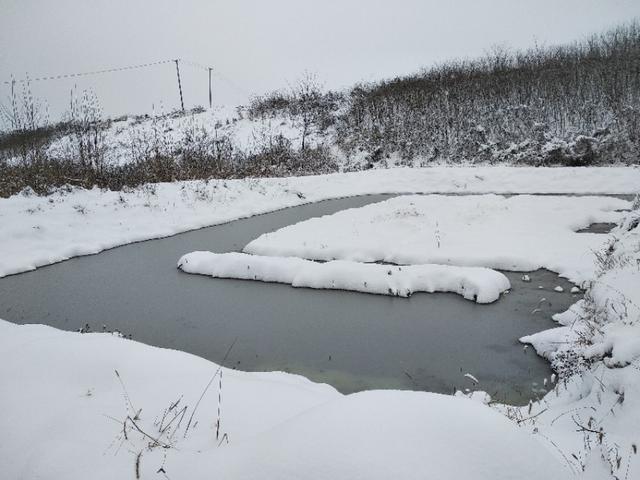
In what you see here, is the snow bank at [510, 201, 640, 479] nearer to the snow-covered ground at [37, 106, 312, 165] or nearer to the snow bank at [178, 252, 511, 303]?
the snow bank at [178, 252, 511, 303]

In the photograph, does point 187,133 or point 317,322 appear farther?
point 187,133

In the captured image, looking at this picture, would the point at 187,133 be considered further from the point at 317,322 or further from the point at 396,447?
the point at 396,447

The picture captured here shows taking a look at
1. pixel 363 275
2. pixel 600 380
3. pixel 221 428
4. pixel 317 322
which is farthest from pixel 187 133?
pixel 600 380

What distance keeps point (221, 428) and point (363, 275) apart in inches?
193

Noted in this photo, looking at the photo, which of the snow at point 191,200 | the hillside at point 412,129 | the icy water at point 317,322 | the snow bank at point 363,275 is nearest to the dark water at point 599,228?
the icy water at point 317,322

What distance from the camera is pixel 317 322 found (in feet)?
20.2

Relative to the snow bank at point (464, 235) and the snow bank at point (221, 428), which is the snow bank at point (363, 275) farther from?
the snow bank at point (221, 428)

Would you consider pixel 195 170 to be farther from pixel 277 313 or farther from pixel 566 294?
pixel 566 294

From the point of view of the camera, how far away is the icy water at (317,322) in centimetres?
475

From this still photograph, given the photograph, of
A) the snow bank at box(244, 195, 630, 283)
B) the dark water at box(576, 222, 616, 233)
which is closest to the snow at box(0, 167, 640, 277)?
the snow bank at box(244, 195, 630, 283)

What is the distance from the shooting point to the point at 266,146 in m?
23.7

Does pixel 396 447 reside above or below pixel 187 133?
below

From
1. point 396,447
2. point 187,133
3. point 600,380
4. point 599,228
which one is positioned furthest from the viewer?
point 187,133

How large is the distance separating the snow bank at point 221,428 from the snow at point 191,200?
25.4ft
